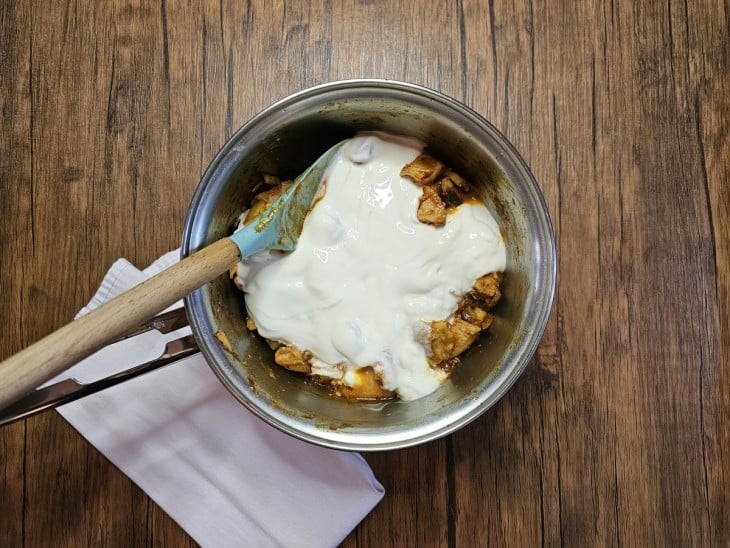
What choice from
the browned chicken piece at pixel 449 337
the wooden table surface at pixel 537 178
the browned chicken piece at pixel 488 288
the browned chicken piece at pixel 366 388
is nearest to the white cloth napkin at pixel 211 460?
the wooden table surface at pixel 537 178

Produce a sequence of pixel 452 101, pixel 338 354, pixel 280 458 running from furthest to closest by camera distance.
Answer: pixel 280 458 → pixel 338 354 → pixel 452 101

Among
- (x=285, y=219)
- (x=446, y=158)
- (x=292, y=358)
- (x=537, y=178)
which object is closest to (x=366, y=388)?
(x=292, y=358)

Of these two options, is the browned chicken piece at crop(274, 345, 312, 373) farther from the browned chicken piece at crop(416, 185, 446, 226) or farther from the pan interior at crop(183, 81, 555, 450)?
the browned chicken piece at crop(416, 185, 446, 226)

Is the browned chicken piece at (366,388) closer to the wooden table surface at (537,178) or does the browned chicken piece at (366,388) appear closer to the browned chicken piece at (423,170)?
the wooden table surface at (537,178)

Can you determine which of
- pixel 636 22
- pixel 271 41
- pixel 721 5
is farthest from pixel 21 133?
pixel 721 5

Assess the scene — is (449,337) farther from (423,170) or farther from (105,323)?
(105,323)

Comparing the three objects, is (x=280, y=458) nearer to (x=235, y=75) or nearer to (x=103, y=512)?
(x=103, y=512)

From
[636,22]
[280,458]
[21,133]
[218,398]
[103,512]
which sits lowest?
[103,512]
